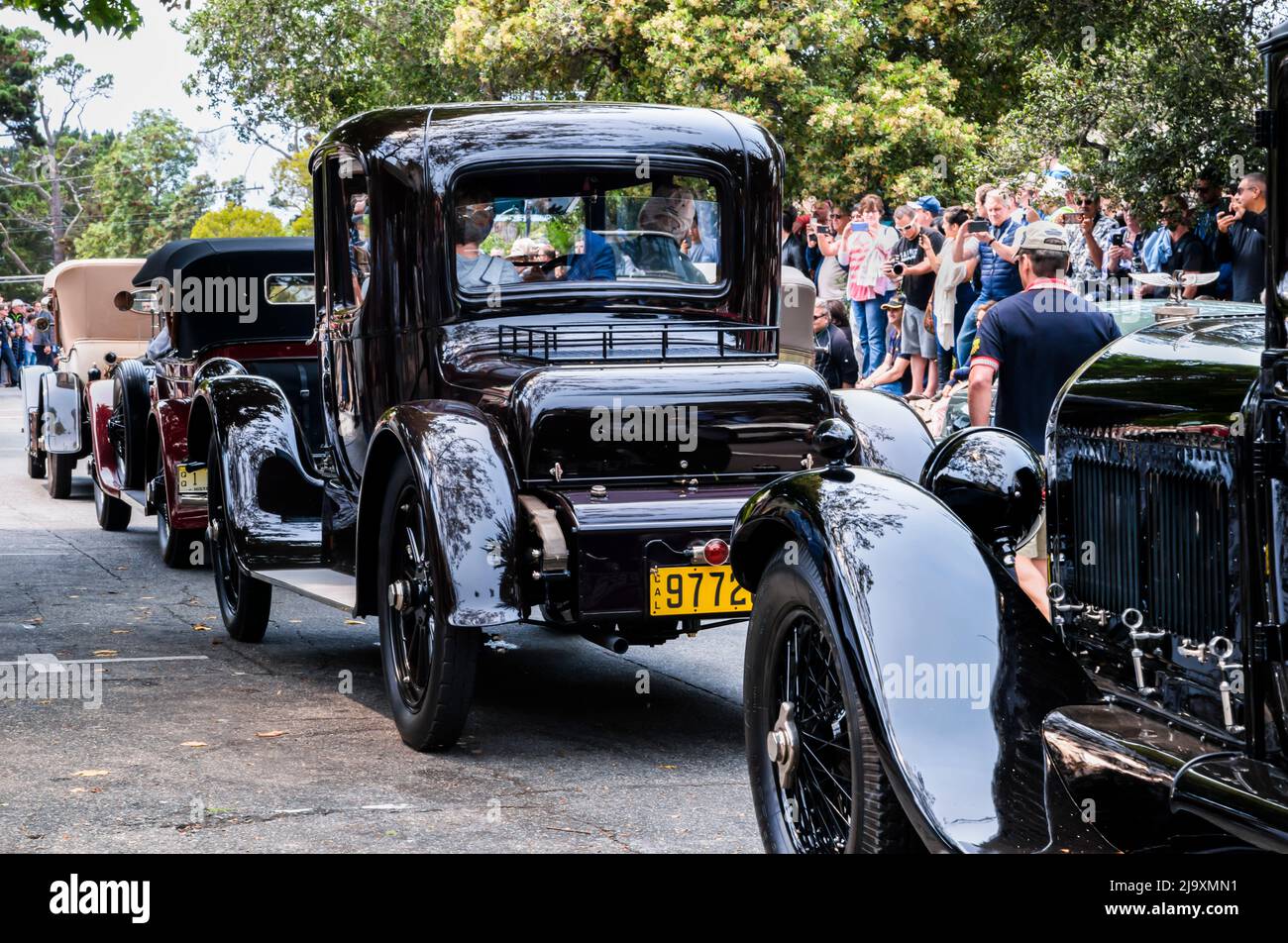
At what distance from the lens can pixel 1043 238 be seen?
6.63 metres

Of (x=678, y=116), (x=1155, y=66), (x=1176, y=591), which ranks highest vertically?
(x=1155, y=66)

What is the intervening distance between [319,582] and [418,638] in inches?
46.2

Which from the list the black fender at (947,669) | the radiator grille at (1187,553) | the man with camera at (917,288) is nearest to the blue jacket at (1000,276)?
the man with camera at (917,288)

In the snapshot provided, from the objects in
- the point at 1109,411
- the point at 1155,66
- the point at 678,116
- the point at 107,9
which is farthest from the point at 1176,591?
the point at 1155,66

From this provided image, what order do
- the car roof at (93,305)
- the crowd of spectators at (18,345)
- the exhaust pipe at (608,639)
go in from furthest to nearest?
1. the crowd of spectators at (18,345)
2. the car roof at (93,305)
3. the exhaust pipe at (608,639)

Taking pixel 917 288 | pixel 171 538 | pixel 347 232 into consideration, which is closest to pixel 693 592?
pixel 347 232

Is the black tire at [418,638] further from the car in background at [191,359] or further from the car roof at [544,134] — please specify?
the car in background at [191,359]

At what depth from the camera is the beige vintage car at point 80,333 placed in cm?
1525

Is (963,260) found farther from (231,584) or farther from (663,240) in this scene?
(231,584)

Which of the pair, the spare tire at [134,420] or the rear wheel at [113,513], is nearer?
the spare tire at [134,420]

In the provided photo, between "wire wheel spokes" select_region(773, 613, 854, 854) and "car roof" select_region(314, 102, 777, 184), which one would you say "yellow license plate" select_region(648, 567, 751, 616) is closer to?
"wire wheel spokes" select_region(773, 613, 854, 854)

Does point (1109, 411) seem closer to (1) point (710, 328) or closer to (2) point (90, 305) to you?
(1) point (710, 328)
